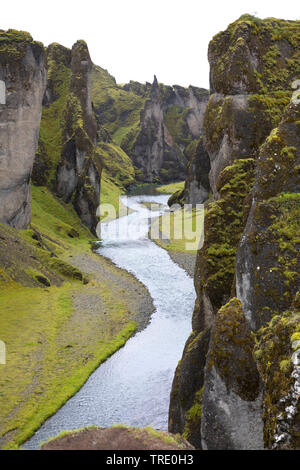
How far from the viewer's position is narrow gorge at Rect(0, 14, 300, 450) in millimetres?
14703

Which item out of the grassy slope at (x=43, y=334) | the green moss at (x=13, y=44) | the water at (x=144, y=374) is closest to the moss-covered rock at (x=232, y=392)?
the water at (x=144, y=374)

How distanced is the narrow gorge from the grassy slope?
143 millimetres

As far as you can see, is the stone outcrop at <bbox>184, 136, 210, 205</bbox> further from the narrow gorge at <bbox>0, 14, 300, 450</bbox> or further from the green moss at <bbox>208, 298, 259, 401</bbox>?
the green moss at <bbox>208, 298, 259, 401</bbox>

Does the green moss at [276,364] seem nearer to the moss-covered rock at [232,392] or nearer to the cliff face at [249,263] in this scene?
the cliff face at [249,263]

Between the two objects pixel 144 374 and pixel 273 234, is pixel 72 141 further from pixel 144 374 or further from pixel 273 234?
pixel 273 234

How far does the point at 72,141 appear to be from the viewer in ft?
306

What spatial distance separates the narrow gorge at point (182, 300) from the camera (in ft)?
48.2

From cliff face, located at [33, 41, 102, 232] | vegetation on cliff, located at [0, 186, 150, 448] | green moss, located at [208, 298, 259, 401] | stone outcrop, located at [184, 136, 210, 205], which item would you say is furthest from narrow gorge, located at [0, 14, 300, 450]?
stone outcrop, located at [184, 136, 210, 205]

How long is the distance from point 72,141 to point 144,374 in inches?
2755

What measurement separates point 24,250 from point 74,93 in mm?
55994

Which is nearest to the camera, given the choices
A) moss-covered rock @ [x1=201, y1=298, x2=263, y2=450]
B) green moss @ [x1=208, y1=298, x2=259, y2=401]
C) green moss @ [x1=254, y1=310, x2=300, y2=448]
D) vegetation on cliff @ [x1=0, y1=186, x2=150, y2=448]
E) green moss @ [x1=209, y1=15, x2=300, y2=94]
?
green moss @ [x1=254, y1=310, x2=300, y2=448]

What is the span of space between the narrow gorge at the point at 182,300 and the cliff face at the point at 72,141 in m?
17.4

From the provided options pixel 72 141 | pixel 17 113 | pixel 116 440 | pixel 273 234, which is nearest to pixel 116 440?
pixel 116 440
